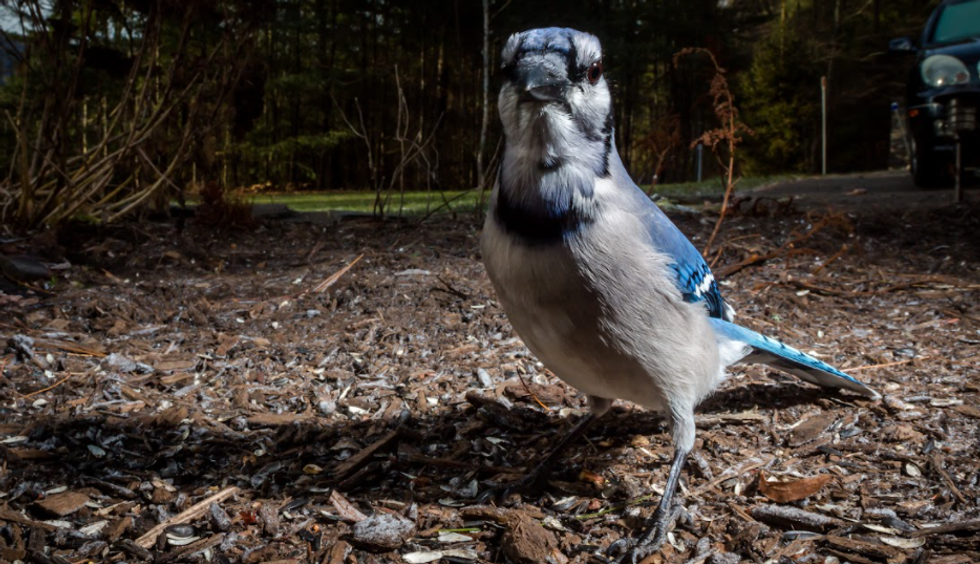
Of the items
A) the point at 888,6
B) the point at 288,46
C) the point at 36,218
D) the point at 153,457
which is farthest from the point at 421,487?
the point at 888,6

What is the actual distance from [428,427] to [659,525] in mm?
959

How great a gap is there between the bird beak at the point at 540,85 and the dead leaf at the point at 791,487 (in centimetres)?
126

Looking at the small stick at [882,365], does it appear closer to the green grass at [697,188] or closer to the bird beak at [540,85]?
the bird beak at [540,85]

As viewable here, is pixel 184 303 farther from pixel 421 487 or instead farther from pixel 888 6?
pixel 888 6

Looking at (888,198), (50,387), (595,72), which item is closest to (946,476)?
(595,72)

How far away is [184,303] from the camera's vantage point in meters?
3.82

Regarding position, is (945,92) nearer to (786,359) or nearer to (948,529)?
(786,359)

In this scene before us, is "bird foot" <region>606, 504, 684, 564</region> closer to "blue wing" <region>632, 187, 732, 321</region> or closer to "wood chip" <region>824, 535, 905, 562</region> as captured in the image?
"wood chip" <region>824, 535, 905, 562</region>

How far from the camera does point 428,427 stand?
267cm

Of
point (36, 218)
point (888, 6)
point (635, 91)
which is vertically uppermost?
point (888, 6)

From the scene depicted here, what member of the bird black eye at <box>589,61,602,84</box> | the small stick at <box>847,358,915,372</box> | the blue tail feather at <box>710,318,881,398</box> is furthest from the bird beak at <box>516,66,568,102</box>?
the small stick at <box>847,358,915,372</box>

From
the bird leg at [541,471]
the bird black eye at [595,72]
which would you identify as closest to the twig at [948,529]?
the bird leg at [541,471]

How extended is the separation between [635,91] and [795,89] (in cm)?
1099

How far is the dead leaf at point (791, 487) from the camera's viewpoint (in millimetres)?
2121
